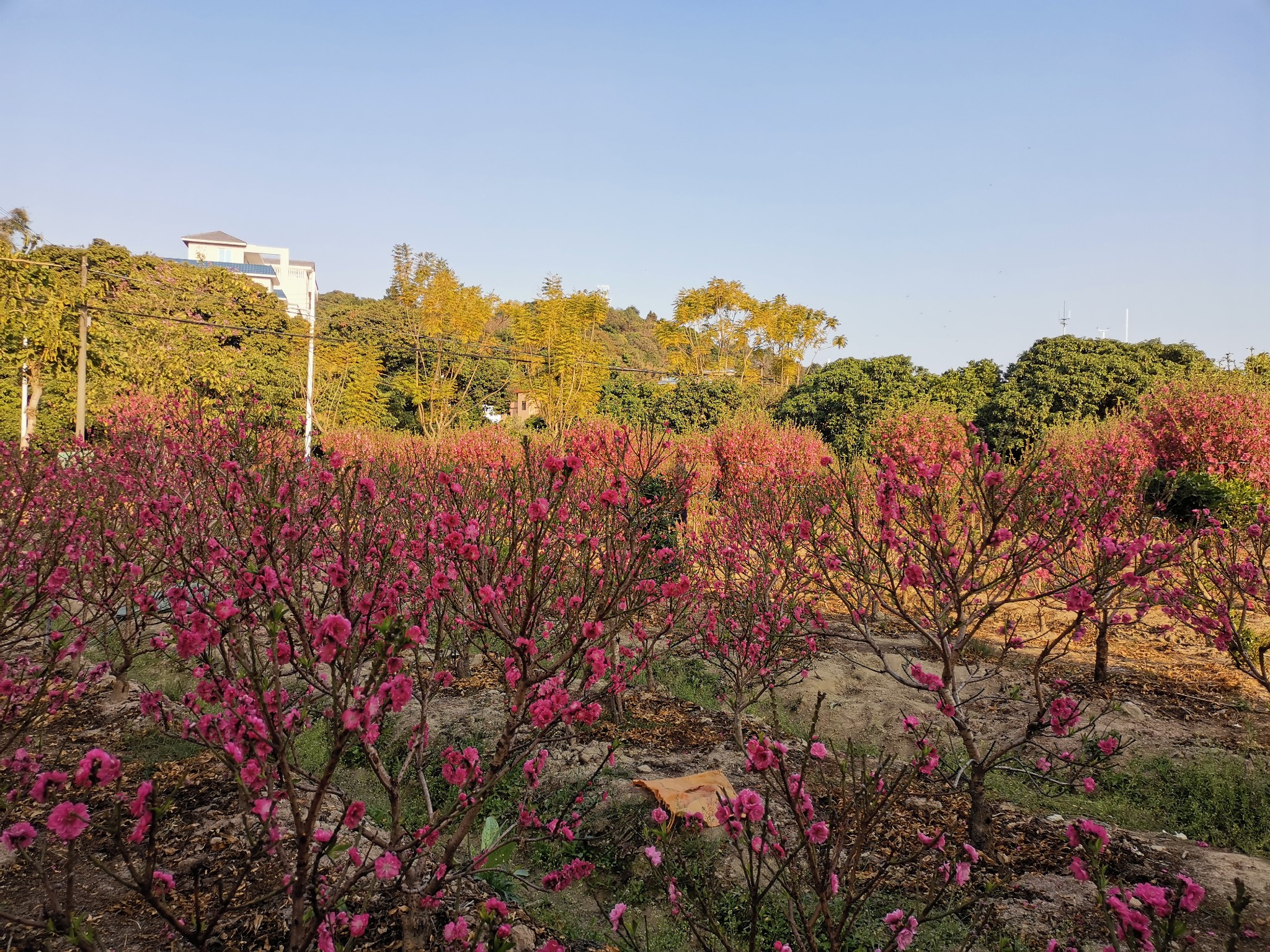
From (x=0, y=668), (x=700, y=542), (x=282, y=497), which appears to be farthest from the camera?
(x=700, y=542)

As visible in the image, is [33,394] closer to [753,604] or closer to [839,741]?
[753,604]

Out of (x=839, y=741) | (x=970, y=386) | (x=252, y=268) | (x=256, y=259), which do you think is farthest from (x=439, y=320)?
(x=256, y=259)

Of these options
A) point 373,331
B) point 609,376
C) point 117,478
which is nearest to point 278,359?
point 373,331

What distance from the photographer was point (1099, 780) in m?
5.50

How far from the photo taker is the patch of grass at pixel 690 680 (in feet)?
24.3

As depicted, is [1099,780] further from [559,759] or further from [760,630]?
[559,759]

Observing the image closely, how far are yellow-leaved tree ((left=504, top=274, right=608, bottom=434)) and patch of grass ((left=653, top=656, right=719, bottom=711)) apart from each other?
15.8m

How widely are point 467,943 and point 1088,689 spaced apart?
6.99m

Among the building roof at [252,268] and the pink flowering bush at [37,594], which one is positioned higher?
the building roof at [252,268]

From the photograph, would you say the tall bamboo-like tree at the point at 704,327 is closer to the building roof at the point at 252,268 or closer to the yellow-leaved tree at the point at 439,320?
the yellow-leaved tree at the point at 439,320

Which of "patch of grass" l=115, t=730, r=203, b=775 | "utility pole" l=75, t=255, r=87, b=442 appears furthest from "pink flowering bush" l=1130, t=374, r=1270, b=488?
"utility pole" l=75, t=255, r=87, b=442

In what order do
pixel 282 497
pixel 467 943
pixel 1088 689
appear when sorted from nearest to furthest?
1. pixel 467 943
2. pixel 282 497
3. pixel 1088 689

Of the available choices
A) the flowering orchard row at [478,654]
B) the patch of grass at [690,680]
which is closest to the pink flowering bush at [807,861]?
the flowering orchard row at [478,654]

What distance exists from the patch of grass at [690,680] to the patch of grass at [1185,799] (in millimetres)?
2785
